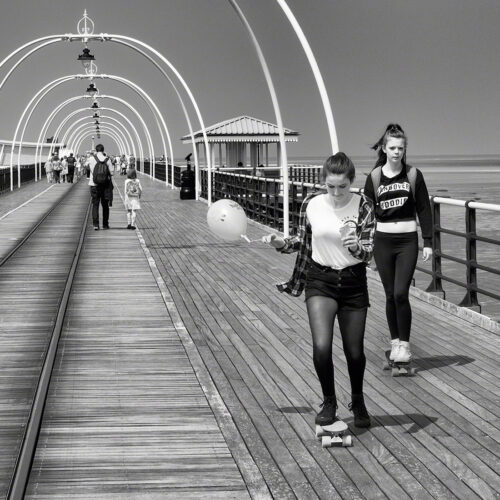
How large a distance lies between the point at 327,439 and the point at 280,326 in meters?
4.15

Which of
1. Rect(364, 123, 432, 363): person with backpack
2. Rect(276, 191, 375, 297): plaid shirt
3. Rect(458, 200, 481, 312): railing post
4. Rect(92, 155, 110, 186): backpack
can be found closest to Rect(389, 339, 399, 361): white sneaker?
Rect(364, 123, 432, 363): person with backpack

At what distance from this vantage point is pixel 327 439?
5664 mm

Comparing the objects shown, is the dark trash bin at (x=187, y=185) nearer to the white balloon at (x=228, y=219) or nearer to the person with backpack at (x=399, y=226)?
the person with backpack at (x=399, y=226)

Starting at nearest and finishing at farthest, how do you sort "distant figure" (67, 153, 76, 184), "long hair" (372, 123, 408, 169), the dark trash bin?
"long hair" (372, 123, 408, 169)
the dark trash bin
"distant figure" (67, 153, 76, 184)

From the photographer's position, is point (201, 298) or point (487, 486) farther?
point (201, 298)

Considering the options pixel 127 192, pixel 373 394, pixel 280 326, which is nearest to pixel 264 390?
pixel 373 394

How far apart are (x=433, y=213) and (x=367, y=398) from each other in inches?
210

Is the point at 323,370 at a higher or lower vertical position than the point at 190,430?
higher

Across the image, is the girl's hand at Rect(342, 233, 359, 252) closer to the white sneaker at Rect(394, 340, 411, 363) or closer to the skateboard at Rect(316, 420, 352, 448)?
the skateboard at Rect(316, 420, 352, 448)

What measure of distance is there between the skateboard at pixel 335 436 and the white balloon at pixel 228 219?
1.17 m

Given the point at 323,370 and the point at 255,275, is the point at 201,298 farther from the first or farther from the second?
the point at 323,370

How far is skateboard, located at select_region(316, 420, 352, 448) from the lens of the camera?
5.66m

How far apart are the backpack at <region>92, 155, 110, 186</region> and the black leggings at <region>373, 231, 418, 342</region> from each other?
14594mm

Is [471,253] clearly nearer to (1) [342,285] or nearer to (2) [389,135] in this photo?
(2) [389,135]
